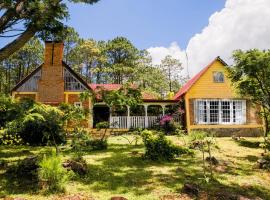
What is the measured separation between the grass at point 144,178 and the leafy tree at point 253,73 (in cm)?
511

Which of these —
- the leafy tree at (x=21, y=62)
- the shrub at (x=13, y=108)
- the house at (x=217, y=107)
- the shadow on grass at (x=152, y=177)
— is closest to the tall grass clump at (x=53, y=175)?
the shadow on grass at (x=152, y=177)

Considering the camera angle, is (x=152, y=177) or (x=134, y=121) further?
(x=134, y=121)

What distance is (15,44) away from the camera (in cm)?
1159

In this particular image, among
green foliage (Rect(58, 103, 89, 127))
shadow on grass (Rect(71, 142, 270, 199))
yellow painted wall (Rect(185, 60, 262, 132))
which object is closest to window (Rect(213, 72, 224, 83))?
yellow painted wall (Rect(185, 60, 262, 132))

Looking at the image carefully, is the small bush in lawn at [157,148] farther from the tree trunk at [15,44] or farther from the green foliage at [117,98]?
the tree trunk at [15,44]

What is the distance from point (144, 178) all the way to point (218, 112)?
17859 millimetres

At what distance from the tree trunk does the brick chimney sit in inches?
599

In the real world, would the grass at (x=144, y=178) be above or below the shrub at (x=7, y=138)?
below

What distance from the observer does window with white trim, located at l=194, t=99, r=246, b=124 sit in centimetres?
2769

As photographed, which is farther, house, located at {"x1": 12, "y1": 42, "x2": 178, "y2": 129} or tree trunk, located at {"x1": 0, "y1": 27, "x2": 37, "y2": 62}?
house, located at {"x1": 12, "y1": 42, "x2": 178, "y2": 129}

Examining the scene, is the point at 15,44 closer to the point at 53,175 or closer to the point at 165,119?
the point at 53,175

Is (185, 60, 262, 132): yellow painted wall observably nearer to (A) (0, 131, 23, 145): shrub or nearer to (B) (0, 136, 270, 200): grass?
(B) (0, 136, 270, 200): grass

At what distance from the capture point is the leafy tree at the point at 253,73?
18344 mm

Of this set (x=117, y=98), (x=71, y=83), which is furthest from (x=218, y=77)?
(x=117, y=98)
